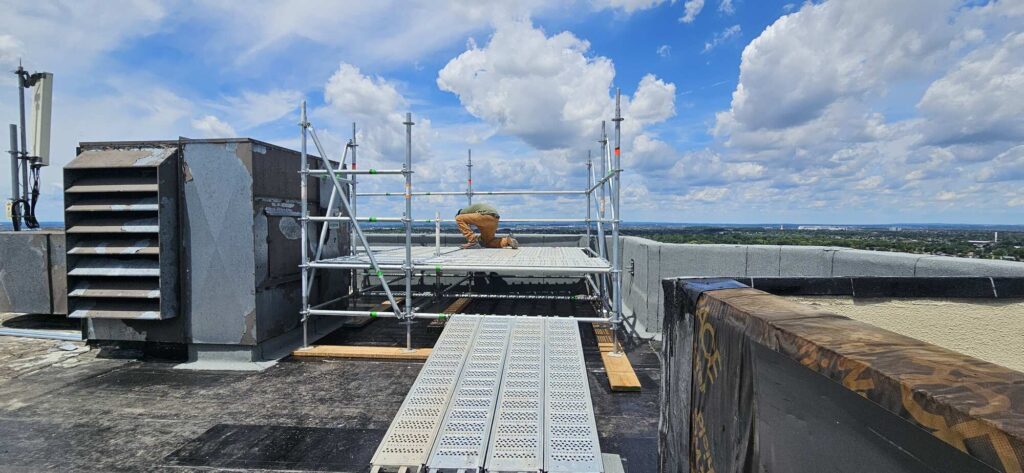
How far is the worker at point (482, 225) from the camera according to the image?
1012cm

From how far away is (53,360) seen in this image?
21.6ft

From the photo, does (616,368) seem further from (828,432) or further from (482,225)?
(482,225)

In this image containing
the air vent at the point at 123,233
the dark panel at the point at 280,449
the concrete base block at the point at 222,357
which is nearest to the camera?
the dark panel at the point at 280,449

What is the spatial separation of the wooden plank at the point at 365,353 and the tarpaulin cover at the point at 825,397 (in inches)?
202

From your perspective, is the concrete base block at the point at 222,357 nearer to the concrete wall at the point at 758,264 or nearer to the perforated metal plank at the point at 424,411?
the perforated metal plank at the point at 424,411

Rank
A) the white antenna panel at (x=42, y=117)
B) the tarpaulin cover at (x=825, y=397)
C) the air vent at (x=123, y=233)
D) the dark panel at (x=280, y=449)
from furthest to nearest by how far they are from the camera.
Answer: the white antenna panel at (x=42, y=117) → the air vent at (x=123, y=233) → the dark panel at (x=280, y=449) → the tarpaulin cover at (x=825, y=397)

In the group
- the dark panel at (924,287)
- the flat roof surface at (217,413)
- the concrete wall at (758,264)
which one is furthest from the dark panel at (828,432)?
the flat roof surface at (217,413)

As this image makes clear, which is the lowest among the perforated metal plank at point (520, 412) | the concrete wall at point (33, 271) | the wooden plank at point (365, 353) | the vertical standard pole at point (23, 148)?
the wooden plank at point (365, 353)

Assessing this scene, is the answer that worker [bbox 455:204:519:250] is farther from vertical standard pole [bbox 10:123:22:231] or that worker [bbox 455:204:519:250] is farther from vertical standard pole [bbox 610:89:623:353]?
vertical standard pole [bbox 10:123:22:231]

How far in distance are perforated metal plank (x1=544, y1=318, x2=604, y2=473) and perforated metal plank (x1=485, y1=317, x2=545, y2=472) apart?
70mm

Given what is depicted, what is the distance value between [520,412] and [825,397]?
3063 millimetres

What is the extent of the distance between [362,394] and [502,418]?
2301 millimetres

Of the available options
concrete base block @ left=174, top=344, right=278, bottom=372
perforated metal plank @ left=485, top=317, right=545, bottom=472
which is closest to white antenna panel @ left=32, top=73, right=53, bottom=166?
concrete base block @ left=174, top=344, right=278, bottom=372

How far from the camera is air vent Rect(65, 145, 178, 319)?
617 cm
